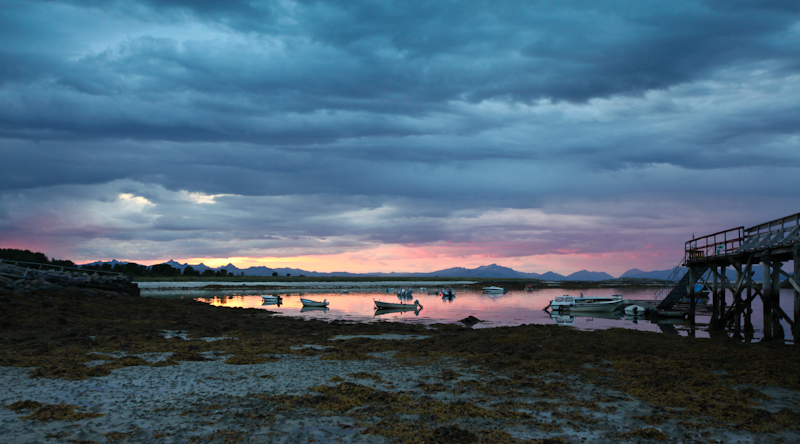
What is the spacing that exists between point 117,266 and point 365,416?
194 meters

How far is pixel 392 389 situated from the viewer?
15.7 m

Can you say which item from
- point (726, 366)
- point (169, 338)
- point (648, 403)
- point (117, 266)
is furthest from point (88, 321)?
point (117, 266)

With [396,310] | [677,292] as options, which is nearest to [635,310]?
[677,292]

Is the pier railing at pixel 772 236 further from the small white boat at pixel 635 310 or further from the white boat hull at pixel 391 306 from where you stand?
the white boat hull at pixel 391 306

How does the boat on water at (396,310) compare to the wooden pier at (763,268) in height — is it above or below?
below

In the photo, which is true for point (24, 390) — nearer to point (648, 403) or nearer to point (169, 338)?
point (169, 338)

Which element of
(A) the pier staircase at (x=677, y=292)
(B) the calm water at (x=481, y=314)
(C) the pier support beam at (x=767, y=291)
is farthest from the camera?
(A) the pier staircase at (x=677, y=292)

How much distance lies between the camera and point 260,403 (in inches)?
539

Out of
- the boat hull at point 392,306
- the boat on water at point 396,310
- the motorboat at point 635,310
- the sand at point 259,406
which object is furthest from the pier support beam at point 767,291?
the boat hull at point 392,306

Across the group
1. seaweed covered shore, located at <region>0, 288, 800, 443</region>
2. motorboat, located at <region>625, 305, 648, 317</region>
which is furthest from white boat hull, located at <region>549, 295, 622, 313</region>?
seaweed covered shore, located at <region>0, 288, 800, 443</region>

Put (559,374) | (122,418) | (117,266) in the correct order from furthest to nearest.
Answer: (117,266) → (559,374) → (122,418)

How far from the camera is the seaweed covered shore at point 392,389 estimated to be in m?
11.3

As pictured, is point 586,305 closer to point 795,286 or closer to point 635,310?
point 635,310

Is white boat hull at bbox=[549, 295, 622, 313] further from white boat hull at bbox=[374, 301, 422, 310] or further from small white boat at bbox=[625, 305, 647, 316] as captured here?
white boat hull at bbox=[374, 301, 422, 310]
